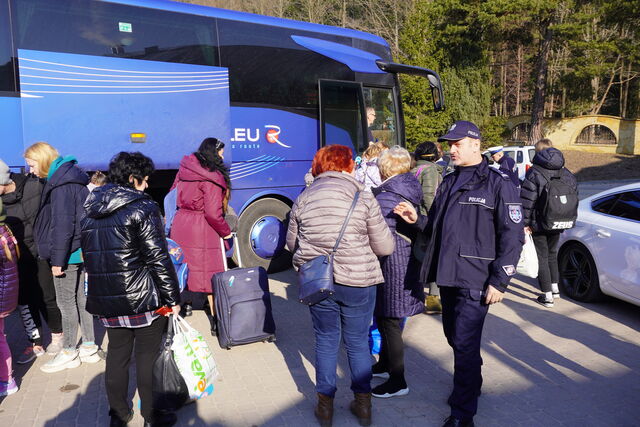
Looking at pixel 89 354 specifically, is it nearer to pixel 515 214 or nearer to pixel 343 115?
pixel 515 214

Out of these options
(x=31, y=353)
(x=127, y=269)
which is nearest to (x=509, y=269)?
(x=127, y=269)

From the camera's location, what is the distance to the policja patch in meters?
3.20

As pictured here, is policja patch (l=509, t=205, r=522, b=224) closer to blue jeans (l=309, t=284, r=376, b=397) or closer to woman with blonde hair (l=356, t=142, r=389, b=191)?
blue jeans (l=309, t=284, r=376, b=397)

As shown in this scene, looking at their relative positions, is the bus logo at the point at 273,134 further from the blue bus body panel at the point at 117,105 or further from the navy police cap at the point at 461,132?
Answer: the navy police cap at the point at 461,132

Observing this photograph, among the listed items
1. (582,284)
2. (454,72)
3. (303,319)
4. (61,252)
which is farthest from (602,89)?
(61,252)

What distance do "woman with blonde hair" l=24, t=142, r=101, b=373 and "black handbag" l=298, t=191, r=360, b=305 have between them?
197cm

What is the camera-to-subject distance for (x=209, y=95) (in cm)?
714

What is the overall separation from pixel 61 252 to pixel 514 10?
2600 cm

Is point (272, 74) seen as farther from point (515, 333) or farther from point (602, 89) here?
point (602, 89)

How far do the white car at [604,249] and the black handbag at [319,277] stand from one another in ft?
12.7

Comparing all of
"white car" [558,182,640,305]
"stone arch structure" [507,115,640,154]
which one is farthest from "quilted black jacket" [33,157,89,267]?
"stone arch structure" [507,115,640,154]

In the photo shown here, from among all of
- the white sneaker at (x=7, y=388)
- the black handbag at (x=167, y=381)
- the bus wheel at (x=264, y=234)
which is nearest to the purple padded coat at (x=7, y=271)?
the white sneaker at (x=7, y=388)

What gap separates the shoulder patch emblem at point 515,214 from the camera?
3.20 m

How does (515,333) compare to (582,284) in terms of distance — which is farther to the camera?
(582,284)
